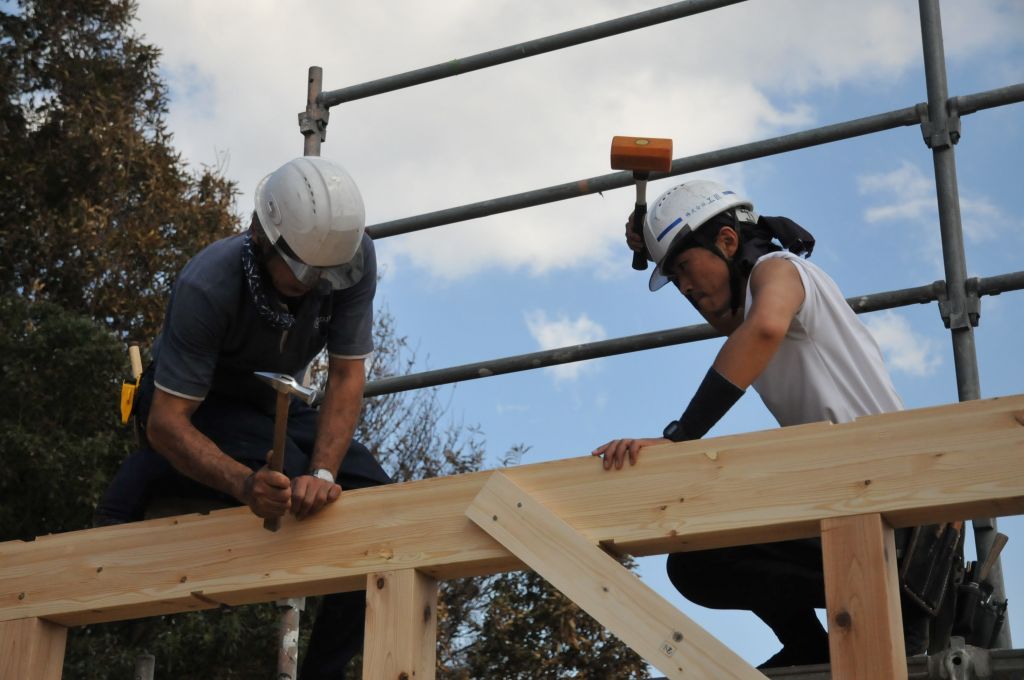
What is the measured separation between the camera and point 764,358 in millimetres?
3092

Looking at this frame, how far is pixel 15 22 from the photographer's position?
1478 centimetres

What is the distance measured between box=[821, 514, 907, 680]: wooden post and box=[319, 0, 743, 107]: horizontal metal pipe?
9.83 feet

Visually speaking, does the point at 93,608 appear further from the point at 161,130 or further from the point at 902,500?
the point at 161,130

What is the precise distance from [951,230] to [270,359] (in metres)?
2.26

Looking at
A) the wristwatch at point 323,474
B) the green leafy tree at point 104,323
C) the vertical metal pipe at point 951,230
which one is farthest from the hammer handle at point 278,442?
the green leafy tree at point 104,323

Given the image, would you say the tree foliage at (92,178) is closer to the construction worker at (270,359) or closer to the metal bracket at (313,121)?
the metal bracket at (313,121)

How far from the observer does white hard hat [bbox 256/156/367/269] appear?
3.68 meters

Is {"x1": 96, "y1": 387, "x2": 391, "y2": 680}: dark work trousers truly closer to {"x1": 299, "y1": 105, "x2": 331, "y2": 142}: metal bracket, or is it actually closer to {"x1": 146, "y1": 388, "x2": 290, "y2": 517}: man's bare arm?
{"x1": 146, "y1": 388, "x2": 290, "y2": 517}: man's bare arm

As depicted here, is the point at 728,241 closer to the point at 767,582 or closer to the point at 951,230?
the point at 767,582

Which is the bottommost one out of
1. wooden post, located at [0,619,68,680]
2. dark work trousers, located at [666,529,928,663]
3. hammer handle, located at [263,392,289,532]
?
wooden post, located at [0,619,68,680]

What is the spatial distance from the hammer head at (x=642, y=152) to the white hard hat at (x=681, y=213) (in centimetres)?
10

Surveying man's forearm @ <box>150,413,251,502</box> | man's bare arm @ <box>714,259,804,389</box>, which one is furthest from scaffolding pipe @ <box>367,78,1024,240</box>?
man's forearm @ <box>150,413,251,502</box>

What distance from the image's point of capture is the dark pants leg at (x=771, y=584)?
343 centimetres

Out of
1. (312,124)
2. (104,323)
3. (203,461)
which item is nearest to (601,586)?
(203,461)
